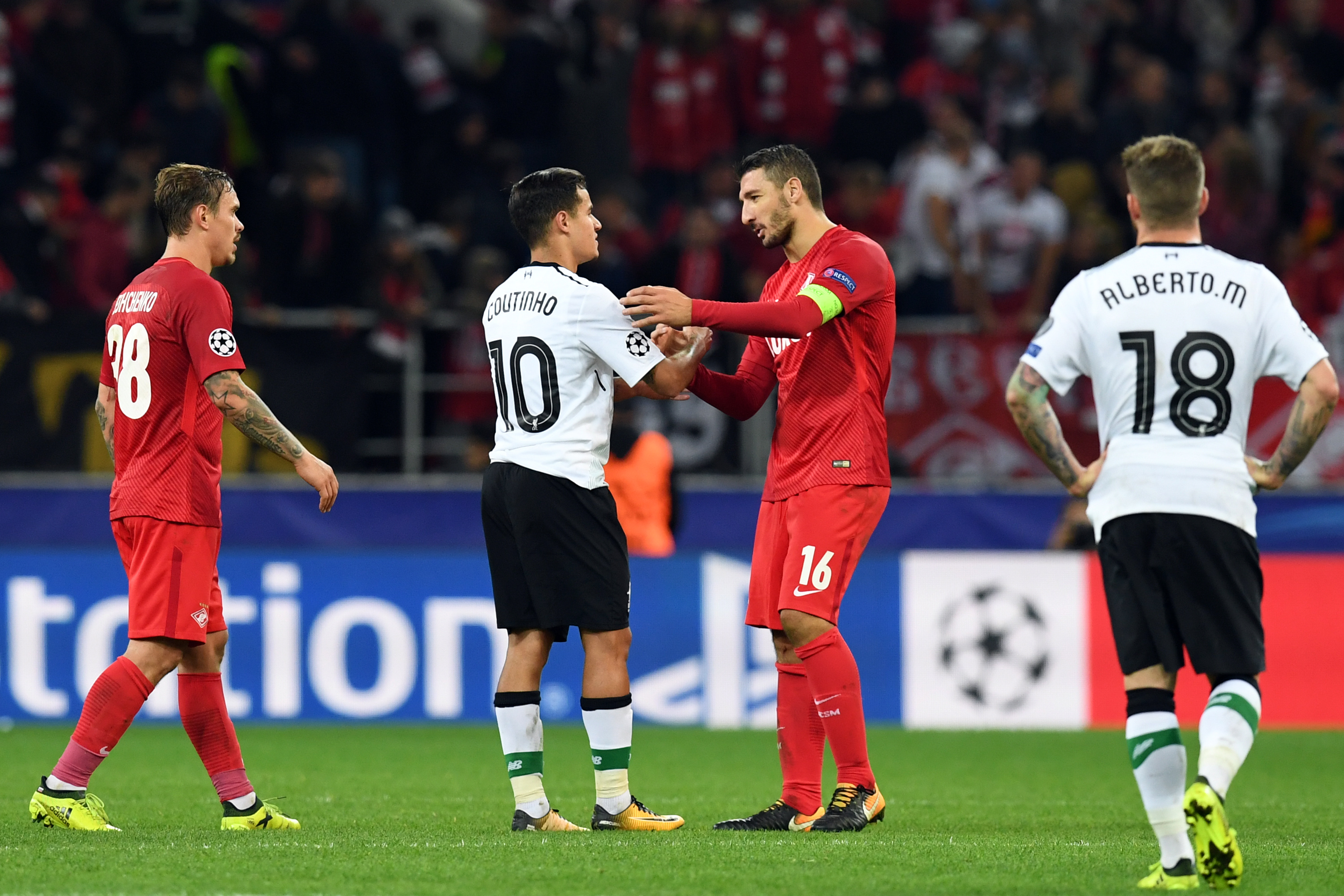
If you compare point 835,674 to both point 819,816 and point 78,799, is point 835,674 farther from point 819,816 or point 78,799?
point 78,799

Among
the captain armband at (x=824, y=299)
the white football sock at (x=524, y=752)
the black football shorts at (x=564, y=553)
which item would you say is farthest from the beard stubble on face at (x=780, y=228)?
the white football sock at (x=524, y=752)

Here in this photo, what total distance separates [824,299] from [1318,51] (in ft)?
43.9

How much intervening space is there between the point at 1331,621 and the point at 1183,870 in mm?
7450

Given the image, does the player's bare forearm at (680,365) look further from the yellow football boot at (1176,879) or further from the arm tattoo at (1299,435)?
the yellow football boot at (1176,879)

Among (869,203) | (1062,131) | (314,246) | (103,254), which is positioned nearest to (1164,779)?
(869,203)

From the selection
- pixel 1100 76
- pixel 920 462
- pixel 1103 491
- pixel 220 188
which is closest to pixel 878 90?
pixel 1100 76

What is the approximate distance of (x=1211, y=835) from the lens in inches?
208

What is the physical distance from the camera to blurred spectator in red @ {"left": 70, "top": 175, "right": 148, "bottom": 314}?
14281mm

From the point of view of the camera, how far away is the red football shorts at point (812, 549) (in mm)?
6871

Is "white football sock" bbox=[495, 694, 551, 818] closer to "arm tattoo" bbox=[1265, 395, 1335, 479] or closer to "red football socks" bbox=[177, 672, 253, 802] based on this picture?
"red football socks" bbox=[177, 672, 253, 802]

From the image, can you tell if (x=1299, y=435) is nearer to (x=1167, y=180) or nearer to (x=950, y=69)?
(x=1167, y=180)

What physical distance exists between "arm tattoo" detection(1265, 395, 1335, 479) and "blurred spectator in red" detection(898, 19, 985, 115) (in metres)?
11.7

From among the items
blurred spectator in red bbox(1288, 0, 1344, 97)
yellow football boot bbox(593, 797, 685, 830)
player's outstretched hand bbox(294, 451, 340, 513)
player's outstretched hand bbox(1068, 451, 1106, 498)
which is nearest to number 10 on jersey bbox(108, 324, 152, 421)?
player's outstretched hand bbox(294, 451, 340, 513)

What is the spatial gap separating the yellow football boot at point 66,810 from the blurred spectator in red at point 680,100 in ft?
35.3
